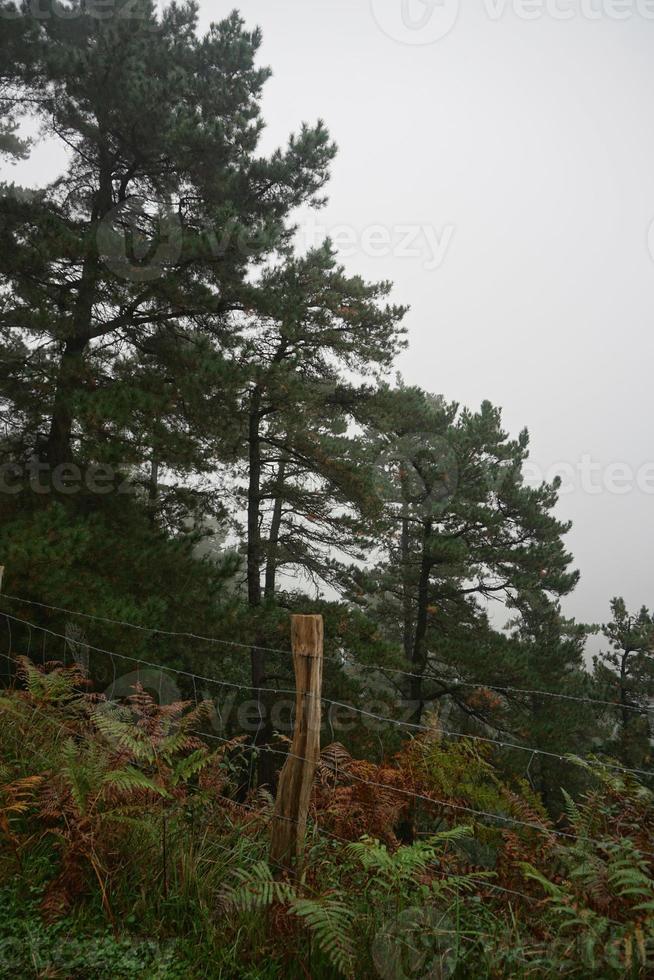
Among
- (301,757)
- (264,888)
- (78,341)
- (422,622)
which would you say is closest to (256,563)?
(78,341)

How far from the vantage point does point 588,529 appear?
7475 centimetres

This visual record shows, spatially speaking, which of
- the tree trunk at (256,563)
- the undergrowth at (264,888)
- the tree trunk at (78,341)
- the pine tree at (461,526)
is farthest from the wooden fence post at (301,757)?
the pine tree at (461,526)

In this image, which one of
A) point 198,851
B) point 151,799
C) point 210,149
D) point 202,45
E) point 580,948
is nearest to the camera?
point 580,948

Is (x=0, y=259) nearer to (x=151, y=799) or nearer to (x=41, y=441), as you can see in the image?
(x=41, y=441)

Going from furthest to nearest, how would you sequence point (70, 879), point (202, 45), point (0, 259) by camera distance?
point (202, 45), point (0, 259), point (70, 879)

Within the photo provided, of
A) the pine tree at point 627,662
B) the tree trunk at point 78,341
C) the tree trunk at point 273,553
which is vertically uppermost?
the tree trunk at point 78,341

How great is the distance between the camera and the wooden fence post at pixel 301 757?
2959mm

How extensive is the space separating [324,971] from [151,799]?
4.54ft

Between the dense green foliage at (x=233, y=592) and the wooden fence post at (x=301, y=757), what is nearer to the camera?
the dense green foliage at (x=233, y=592)

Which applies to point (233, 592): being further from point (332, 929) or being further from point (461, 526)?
point (332, 929)

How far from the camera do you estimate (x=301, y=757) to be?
2.96 meters

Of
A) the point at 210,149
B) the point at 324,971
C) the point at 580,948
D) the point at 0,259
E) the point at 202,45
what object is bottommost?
the point at 324,971

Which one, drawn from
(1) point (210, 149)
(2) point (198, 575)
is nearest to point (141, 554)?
(2) point (198, 575)

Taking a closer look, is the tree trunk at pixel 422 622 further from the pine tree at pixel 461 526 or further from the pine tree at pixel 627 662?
the pine tree at pixel 627 662
